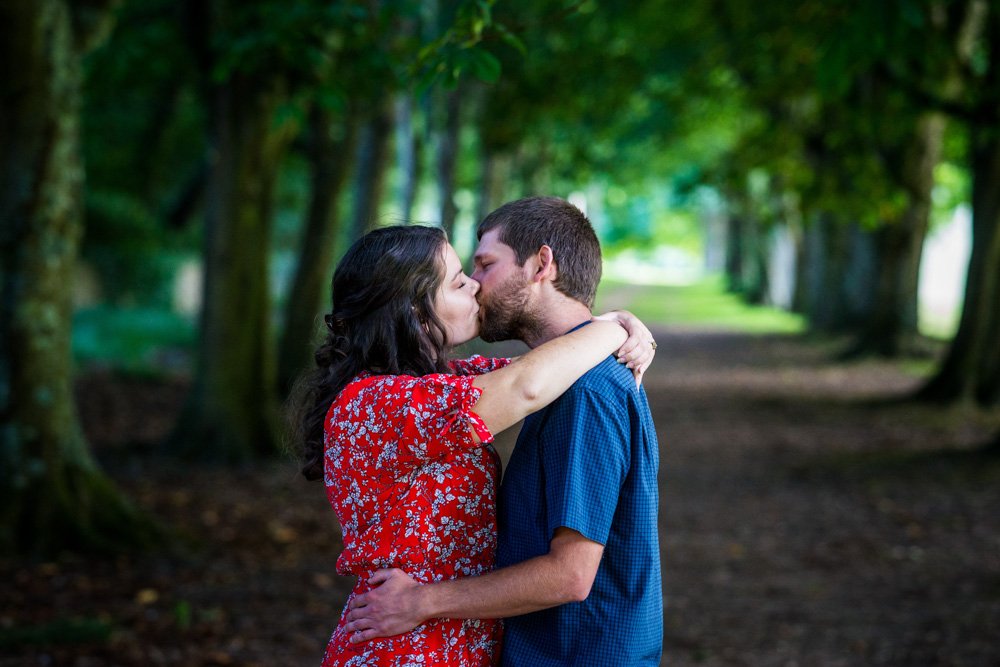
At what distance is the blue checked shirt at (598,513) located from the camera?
7.48 ft

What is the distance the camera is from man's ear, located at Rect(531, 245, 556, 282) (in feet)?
8.07

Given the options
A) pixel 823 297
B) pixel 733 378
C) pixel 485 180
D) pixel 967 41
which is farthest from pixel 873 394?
pixel 823 297

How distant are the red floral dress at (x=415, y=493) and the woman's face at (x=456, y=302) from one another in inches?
8.8

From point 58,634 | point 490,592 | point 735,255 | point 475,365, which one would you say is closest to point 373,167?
point 58,634

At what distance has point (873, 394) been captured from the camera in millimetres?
16750

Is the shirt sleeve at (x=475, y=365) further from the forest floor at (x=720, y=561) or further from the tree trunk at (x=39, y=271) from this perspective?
the tree trunk at (x=39, y=271)

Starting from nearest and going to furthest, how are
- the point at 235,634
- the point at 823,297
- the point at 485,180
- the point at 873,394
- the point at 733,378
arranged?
the point at 235,634 → the point at 873,394 → the point at 733,378 → the point at 485,180 → the point at 823,297

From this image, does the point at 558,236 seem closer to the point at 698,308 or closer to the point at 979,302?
the point at 979,302

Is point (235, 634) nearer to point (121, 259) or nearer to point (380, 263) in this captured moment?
point (380, 263)

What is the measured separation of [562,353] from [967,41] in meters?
12.3

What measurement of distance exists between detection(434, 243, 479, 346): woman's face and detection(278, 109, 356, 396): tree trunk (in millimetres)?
12075

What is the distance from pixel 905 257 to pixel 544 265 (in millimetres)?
18590

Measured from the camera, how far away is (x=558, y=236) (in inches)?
97.9

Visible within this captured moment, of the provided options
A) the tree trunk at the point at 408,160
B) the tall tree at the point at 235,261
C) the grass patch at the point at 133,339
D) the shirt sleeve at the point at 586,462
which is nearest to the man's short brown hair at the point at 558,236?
the shirt sleeve at the point at 586,462
